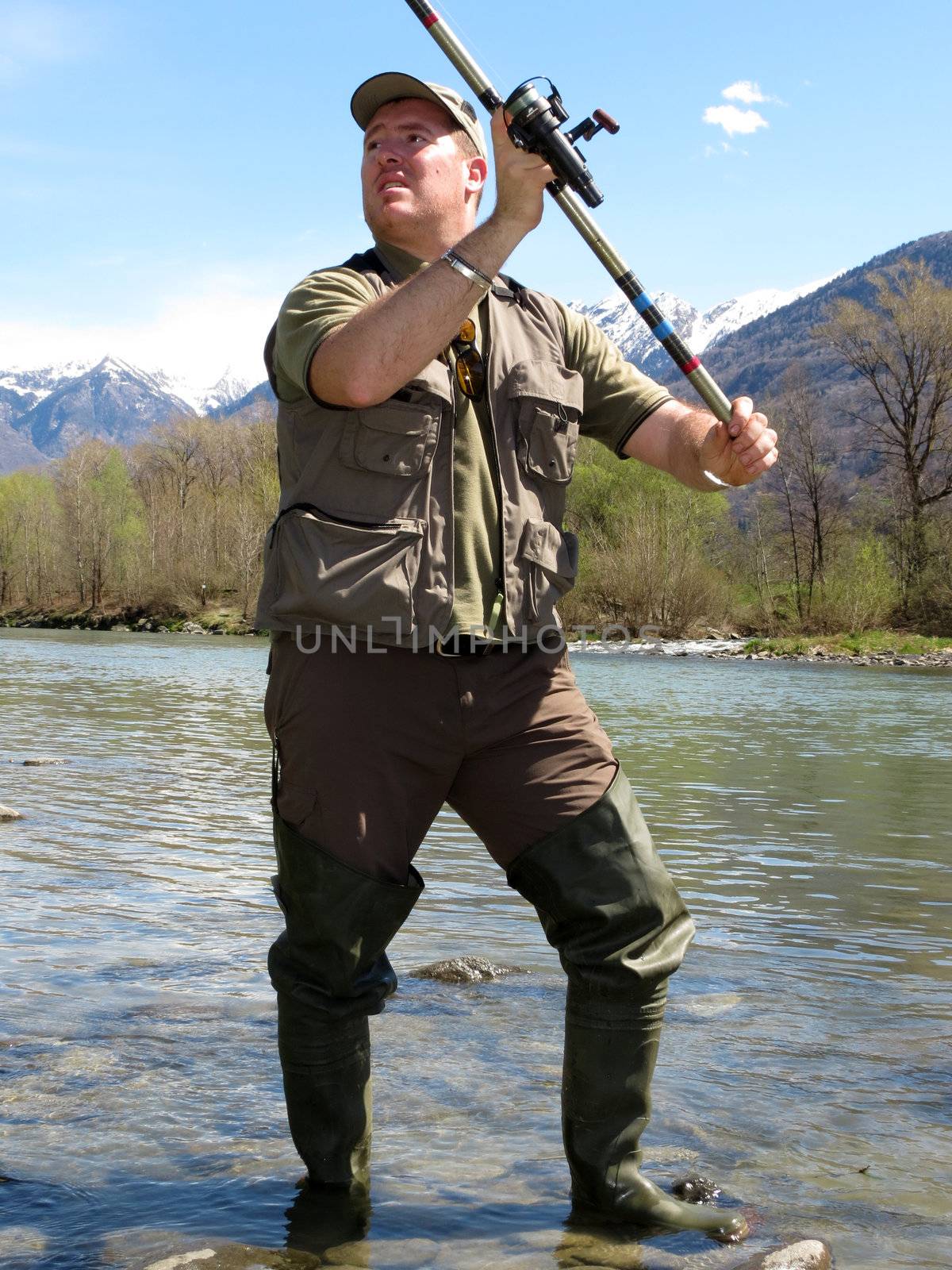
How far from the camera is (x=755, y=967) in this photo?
5.04m

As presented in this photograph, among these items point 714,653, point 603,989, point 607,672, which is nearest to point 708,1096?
point 603,989

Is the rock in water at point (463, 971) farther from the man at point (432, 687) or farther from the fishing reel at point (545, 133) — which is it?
the fishing reel at point (545, 133)

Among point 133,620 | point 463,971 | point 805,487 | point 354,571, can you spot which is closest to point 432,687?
point 354,571

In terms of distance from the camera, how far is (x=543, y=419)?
2.74 m

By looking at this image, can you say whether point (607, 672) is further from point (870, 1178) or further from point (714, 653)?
point (870, 1178)

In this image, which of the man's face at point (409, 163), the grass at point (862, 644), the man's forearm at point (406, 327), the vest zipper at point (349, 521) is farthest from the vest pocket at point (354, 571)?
the grass at point (862, 644)

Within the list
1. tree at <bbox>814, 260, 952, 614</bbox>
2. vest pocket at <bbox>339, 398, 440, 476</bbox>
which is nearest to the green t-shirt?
vest pocket at <bbox>339, 398, 440, 476</bbox>

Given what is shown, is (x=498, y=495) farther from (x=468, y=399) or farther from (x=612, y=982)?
(x=612, y=982)

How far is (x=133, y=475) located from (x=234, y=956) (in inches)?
3632

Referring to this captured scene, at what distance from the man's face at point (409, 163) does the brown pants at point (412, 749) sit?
Result: 0.93 meters

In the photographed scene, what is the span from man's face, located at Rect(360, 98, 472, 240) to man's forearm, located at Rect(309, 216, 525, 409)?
1.26 ft

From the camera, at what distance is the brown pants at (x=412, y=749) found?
101 inches

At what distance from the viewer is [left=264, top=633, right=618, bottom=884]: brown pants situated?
2.56 m

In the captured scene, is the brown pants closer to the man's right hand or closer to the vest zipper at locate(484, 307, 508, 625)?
the vest zipper at locate(484, 307, 508, 625)
